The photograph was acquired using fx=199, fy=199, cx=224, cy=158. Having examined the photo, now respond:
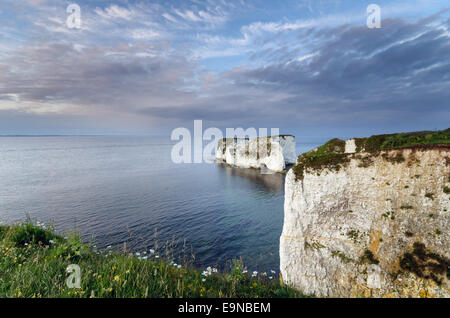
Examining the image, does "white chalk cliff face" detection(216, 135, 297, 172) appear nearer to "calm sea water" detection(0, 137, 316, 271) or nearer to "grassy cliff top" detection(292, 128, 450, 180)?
"calm sea water" detection(0, 137, 316, 271)

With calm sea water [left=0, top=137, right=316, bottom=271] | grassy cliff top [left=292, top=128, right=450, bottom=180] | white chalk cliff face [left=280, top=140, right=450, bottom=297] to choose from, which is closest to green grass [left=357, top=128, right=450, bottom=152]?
grassy cliff top [left=292, top=128, right=450, bottom=180]

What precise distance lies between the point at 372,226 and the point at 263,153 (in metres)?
68.2

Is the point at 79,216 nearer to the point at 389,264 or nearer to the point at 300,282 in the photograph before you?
the point at 300,282

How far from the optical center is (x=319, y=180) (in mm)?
13930

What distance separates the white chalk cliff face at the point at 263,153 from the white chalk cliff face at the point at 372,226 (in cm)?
5927

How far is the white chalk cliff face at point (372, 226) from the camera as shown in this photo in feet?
33.3

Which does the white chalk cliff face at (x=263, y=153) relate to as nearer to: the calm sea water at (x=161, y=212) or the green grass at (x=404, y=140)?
the calm sea water at (x=161, y=212)

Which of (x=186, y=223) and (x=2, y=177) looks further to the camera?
(x=2, y=177)

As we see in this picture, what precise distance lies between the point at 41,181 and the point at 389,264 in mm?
65112

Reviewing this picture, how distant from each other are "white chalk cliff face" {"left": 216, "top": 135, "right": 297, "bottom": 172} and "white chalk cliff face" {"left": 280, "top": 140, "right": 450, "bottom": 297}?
194 feet

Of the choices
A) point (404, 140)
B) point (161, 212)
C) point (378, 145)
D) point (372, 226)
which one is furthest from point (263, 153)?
point (372, 226)

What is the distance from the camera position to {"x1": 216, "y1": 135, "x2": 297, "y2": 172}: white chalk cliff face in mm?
73812
